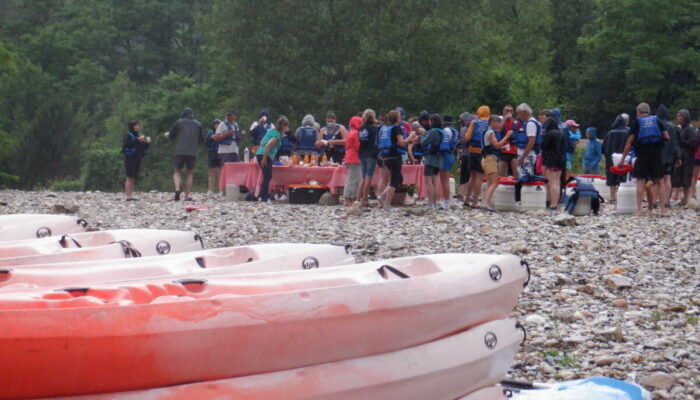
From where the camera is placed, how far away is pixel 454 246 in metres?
12.8

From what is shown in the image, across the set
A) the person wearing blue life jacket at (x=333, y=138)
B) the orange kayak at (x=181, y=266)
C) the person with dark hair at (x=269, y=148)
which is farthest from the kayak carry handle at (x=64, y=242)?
the person wearing blue life jacket at (x=333, y=138)

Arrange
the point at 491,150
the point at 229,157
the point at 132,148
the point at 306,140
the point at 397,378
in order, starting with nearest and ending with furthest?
1. the point at 397,378
2. the point at 491,150
3. the point at 132,148
4. the point at 306,140
5. the point at 229,157

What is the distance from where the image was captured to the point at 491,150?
1697 centimetres

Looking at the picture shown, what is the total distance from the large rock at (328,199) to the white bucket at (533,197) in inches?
153

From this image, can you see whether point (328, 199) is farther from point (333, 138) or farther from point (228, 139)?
point (228, 139)

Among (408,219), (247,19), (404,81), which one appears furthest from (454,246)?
(247,19)

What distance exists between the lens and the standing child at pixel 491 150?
55.5 ft

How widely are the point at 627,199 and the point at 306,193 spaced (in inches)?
235

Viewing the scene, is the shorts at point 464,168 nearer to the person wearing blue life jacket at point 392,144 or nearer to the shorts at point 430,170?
the shorts at point 430,170

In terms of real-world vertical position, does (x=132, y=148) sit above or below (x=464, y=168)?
above

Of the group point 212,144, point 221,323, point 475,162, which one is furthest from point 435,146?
point 221,323

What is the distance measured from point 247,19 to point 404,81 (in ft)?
26.0

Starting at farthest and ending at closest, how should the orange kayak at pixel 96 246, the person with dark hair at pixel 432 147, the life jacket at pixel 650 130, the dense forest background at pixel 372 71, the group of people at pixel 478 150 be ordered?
the dense forest background at pixel 372 71 < the person with dark hair at pixel 432 147 < the group of people at pixel 478 150 < the life jacket at pixel 650 130 < the orange kayak at pixel 96 246

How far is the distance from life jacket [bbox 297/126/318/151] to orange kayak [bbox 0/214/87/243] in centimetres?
1106
